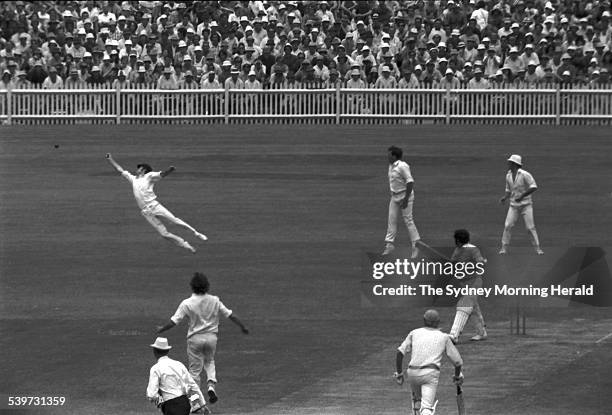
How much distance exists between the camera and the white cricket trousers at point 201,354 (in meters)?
19.9

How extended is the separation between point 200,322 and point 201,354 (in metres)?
0.42

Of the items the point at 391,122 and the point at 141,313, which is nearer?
the point at 141,313

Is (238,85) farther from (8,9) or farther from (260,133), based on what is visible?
(8,9)

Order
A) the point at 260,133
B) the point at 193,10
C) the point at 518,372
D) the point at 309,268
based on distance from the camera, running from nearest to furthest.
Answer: the point at 518,372 < the point at 309,268 < the point at 260,133 < the point at 193,10

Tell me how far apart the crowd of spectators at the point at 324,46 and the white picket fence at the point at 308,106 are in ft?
1.07

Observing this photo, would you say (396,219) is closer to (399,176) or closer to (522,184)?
(399,176)

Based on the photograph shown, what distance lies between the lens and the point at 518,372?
21.9 meters

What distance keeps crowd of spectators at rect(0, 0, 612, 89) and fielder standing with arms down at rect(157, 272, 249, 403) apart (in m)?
25.4

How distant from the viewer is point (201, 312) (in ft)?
65.0

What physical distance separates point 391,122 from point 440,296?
893 inches

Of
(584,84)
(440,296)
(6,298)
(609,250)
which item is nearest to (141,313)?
(6,298)

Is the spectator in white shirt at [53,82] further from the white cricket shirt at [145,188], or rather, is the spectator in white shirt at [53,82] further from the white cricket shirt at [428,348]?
the white cricket shirt at [428,348]

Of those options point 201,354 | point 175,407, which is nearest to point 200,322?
point 201,354

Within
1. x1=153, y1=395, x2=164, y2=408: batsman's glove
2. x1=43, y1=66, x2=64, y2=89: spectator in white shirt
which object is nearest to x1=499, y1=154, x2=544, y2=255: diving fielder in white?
x1=153, y1=395, x2=164, y2=408: batsman's glove
